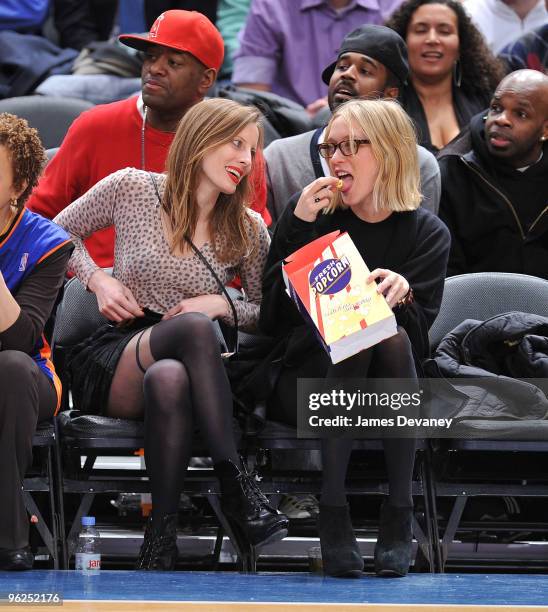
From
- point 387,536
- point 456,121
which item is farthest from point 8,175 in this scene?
point 456,121

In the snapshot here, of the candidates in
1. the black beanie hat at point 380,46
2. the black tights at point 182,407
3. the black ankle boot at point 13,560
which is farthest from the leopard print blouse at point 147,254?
the black beanie hat at point 380,46

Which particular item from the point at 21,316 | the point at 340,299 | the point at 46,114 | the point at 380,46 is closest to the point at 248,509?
the point at 340,299

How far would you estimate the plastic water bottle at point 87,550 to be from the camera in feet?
9.53

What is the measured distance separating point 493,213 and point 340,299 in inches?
51.4

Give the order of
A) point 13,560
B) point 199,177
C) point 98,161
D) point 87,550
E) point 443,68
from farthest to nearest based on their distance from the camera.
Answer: point 443,68, point 98,161, point 199,177, point 87,550, point 13,560

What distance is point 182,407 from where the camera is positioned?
9.50ft

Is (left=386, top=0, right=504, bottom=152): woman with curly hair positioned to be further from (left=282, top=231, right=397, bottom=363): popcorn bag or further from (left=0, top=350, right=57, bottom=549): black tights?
(left=0, top=350, right=57, bottom=549): black tights

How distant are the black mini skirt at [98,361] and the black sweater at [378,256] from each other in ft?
1.07

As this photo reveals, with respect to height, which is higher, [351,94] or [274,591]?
[351,94]

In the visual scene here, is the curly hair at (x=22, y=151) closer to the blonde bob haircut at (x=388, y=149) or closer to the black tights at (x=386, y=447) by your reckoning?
the blonde bob haircut at (x=388, y=149)

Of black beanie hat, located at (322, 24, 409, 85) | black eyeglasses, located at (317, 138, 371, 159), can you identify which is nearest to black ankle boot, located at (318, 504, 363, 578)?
black eyeglasses, located at (317, 138, 371, 159)

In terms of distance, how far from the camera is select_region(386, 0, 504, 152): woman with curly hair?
15.1 ft

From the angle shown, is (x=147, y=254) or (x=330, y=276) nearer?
(x=330, y=276)

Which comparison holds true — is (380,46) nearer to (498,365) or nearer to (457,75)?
(457,75)
